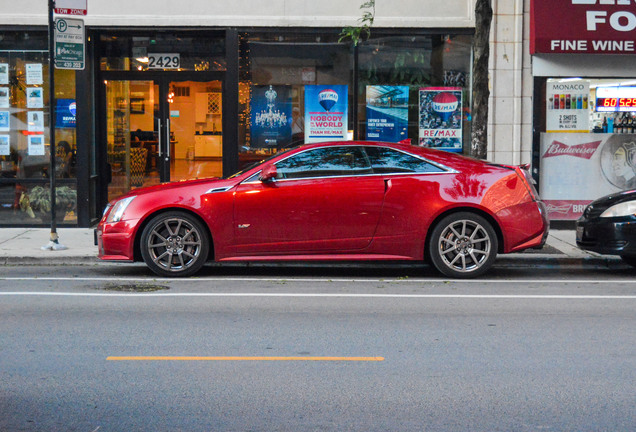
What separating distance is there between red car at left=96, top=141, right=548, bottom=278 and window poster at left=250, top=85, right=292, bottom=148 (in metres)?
4.92

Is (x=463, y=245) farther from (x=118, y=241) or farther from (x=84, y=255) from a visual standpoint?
(x=84, y=255)

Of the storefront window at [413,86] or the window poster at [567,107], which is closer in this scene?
the window poster at [567,107]

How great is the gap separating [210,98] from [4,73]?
345 centimetres

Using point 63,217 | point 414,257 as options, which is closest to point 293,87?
point 63,217

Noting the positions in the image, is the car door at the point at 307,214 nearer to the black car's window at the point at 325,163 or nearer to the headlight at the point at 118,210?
the black car's window at the point at 325,163

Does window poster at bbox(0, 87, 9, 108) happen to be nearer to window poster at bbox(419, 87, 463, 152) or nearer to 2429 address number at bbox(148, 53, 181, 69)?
2429 address number at bbox(148, 53, 181, 69)

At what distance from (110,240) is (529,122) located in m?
7.88

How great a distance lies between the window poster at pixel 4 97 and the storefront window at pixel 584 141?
29.7 ft

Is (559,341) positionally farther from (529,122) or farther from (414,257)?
(529,122)

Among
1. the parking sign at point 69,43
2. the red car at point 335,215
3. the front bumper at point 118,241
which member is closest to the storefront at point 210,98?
the parking sign at point 69,43

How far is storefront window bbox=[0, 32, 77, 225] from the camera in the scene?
14484 millimetres

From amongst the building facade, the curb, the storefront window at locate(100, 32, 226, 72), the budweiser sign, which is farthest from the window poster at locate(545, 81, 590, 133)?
the storefront window at locate(100, 32, 226, 72)

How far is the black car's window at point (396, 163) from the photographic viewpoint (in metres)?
10.0

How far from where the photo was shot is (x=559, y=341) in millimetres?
6738
